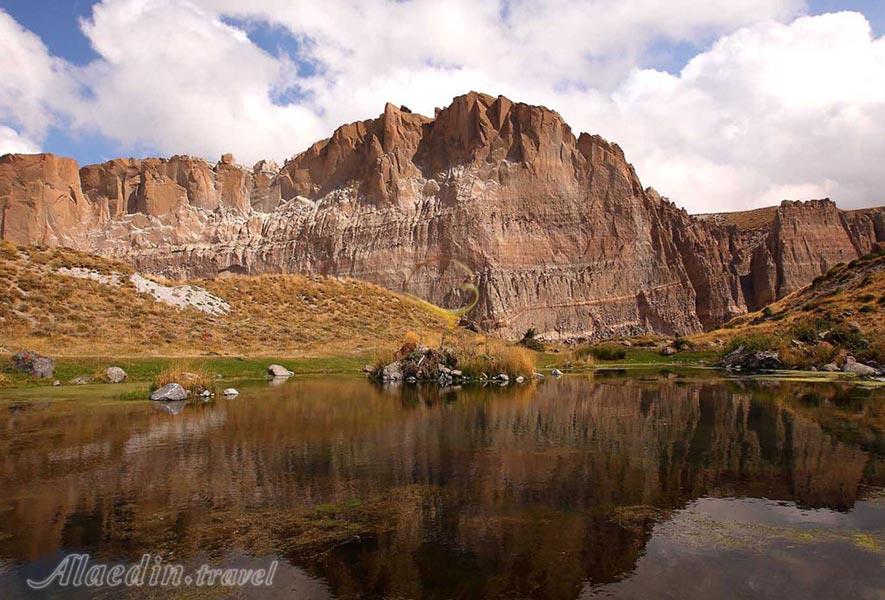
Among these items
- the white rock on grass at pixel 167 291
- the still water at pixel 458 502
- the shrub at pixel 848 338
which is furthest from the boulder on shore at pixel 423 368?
the shrub at pixel 848 338

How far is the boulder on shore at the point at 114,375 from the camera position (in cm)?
A: 2105

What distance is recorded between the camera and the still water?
5172mm

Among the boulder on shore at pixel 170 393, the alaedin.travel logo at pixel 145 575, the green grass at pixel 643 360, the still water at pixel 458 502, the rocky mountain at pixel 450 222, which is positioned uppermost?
the rocky mountain at pixel 450 222

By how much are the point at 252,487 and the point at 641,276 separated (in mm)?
98330

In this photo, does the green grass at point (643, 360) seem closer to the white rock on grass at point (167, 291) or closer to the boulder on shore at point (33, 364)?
the white rock on grass at point (167, 291)

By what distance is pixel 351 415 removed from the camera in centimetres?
1440

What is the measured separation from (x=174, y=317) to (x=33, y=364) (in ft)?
37.7

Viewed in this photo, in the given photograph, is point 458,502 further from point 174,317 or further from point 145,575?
point 174,317

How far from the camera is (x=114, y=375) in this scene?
2117 cm

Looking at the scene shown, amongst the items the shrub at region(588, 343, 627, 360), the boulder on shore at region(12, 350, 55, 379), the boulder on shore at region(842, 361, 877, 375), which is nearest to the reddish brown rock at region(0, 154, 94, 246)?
the boulder on shore at region(12, 350, 55, 379)

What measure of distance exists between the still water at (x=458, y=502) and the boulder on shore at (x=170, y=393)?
2893 mm

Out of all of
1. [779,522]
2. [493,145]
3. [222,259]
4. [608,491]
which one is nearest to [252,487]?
[608,491]

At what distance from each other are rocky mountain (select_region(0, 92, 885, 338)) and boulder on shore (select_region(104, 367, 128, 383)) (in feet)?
218

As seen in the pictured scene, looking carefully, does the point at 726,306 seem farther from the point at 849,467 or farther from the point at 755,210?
the point at 849,467
